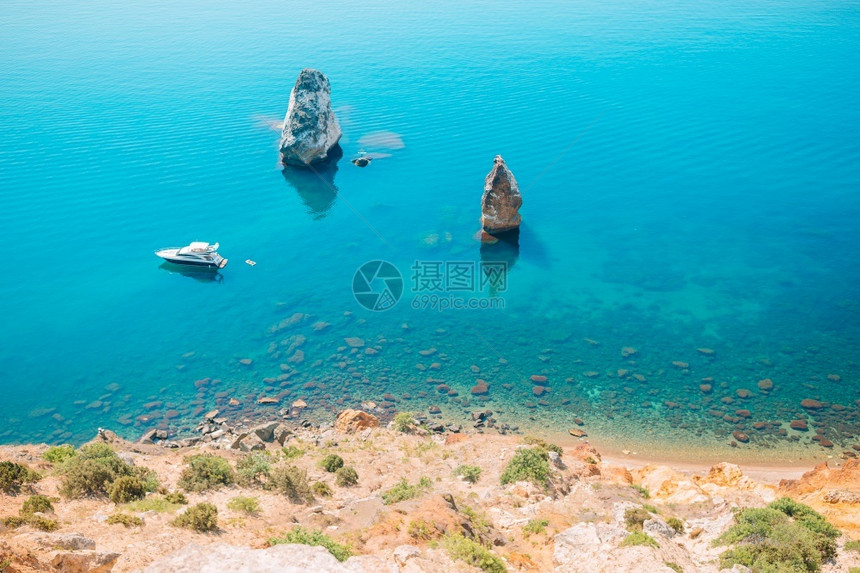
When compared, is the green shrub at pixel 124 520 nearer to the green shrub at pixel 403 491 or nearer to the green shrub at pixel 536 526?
the green shrub at pixel 403 491

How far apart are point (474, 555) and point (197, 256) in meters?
43.5

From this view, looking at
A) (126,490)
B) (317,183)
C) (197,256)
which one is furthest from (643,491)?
(317,183)

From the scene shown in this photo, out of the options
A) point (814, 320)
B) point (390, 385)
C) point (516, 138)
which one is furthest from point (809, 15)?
point (390, 385)

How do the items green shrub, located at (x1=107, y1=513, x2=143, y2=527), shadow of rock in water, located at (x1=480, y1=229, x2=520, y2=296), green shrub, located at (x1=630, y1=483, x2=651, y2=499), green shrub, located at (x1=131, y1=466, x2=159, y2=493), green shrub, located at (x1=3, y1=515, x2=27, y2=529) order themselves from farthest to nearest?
1. shadow of rock in water, located at (x1=480, y1=229, x2=520, y2=296)
2. green shrub, located at (x1=630, y1=483, x2=651, y2=499)
3. green shrub, located at (x1=131, y1=466, x2=159, y2=493)
4. green shrub, located at (x1=107, y1=513, x2=143, y2=527)
5. green shrub, located at (x1=3, y1=515, x2=27, y2=529)

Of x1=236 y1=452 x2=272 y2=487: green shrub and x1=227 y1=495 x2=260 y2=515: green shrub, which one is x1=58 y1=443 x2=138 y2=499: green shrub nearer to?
x1=236 y1=452 x2=272 y2=487: green shrub

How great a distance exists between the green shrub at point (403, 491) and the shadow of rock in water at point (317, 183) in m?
42.0

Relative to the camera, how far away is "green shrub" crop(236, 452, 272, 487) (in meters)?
27.3

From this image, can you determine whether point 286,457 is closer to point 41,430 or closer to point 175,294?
point 41,430

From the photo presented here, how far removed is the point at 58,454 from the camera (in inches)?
1171

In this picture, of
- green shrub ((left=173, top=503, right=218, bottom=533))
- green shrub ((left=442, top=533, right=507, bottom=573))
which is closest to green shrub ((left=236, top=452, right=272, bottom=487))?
green shrub ((left=173, top=503, right=218, bottom=533))

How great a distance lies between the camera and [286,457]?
32031mm

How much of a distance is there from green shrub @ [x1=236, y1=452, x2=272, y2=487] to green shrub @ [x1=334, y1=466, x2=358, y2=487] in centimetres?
311

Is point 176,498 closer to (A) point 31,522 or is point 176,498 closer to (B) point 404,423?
(A) point 31,522

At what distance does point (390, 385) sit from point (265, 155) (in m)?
44.0
